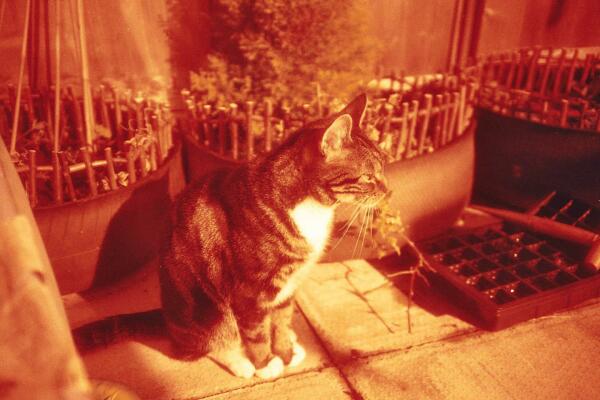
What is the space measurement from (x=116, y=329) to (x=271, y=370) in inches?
33.3

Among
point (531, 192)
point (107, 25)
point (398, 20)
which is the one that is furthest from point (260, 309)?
point (398, 20)

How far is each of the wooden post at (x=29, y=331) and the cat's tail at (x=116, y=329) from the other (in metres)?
1.44

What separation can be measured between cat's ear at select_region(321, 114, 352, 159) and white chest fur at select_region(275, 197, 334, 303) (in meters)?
0.25

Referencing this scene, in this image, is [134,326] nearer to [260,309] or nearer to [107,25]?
[260,309]

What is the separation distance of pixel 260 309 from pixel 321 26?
2117mm

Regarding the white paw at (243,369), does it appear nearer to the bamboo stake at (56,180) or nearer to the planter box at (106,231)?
the planter box at (106,231)

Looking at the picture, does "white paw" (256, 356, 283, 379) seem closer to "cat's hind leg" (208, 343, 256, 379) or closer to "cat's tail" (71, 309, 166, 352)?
"cat's hind leg" (208, 343, 256, 379)

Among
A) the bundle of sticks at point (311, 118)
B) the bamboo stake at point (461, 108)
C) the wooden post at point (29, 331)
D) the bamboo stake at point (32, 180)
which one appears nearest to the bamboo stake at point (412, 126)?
the bundle of sticks at point (311, 118)

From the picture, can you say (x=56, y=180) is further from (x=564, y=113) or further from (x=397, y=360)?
(x=564, y=113)

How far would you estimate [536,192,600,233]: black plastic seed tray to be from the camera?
3180 mm

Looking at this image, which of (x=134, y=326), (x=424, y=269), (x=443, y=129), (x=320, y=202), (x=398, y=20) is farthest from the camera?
(x=398, y=20)

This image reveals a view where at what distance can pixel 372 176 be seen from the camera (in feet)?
6.91

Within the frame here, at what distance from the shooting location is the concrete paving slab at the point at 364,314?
2555mm

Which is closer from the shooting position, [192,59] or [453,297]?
[453,297]
